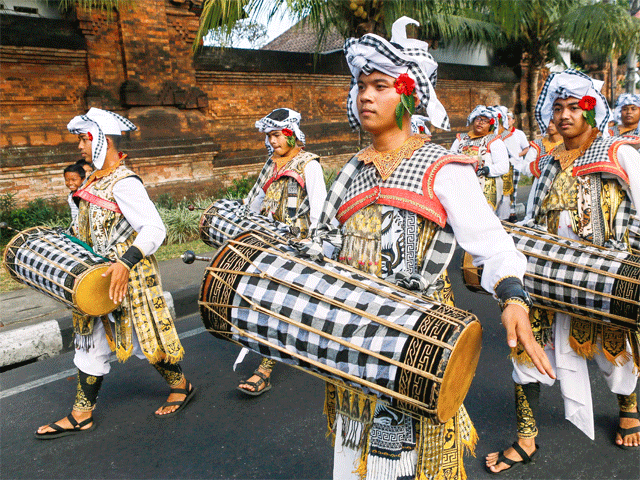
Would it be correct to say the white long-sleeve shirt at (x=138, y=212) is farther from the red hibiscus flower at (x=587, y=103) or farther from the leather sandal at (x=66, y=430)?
the red hibiscus flower at (x=587, y=103)

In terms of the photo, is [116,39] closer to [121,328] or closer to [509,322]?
[121,328]

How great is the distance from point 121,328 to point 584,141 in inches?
127

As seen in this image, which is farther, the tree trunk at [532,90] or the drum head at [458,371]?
the tree trunk at [532,90]

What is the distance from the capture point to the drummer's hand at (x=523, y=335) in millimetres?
1611

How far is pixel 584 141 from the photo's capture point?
10.9 feet

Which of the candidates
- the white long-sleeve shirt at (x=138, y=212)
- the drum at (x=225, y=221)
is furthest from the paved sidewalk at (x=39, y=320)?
the white long-sleeve shirt at (x=138, y=212)

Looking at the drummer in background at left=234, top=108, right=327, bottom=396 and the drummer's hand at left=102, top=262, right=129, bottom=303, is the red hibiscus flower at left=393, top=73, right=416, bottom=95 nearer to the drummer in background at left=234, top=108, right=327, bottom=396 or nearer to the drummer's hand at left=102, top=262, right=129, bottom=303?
the drummer's hand at left=102, top=262, right=129, bottom=303

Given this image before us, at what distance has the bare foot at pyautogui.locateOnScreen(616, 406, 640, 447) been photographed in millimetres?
3200

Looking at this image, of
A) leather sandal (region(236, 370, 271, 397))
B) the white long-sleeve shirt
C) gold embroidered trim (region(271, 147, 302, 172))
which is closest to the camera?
the white long-sleeve shirt

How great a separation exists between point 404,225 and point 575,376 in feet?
5.95

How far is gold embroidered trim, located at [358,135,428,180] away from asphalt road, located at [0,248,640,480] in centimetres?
187

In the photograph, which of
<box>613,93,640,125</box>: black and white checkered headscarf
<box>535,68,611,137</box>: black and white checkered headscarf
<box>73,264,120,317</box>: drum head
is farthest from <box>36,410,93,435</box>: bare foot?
<box>613,93,640,125</box>: black and white checkered headscarf

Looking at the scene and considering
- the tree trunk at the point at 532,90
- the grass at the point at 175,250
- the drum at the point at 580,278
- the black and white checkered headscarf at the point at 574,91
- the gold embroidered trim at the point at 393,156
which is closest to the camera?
the gold embroidered trim at the point at 393,156

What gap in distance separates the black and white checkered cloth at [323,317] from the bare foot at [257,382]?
2.13 meters
